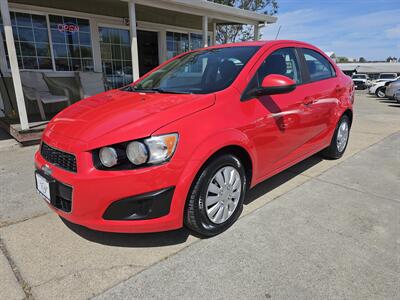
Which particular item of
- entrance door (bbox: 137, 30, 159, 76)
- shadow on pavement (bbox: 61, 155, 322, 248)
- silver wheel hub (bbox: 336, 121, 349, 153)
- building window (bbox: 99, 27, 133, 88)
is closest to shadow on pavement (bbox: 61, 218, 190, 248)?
shadow on pavement (bbox: 61, 155, 322, 248)

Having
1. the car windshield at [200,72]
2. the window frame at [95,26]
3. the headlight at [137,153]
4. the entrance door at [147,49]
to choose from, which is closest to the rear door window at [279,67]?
the car windshield at [200,72]

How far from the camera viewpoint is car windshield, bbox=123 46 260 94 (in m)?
2.77

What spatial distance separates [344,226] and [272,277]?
105 centimetres

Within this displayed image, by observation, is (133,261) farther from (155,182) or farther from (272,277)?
(272,277)

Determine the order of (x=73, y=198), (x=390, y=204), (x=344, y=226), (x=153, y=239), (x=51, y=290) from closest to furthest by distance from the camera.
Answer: (x=51, y=290) < (x=73, y=198) < (x=153, y=239) < (x=344, y=226) < (x=390, y=204)

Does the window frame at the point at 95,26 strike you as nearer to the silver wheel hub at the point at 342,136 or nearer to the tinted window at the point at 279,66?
the tinted window at the point at 279,66

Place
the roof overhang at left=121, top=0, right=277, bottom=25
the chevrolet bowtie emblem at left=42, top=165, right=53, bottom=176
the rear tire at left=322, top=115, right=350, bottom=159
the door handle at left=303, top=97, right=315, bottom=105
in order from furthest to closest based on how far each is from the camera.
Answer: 1. the roof overhang at left=121, top=0, right=277, bottom=25
2. the rear tire at left=322, top=115, right=350, bottom=159
3. the door handle at left=303, top=97, right=315, bottom=105
4. the chevrolet bowtie emblem at left=42, top=165, right=53, bottom=176

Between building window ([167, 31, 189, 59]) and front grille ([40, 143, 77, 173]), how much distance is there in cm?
833

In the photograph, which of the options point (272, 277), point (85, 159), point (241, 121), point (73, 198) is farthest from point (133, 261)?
point (241, 121)

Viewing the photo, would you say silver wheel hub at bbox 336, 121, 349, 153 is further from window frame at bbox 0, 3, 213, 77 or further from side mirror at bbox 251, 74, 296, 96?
window frame at bbox 0, 3, 213, 77

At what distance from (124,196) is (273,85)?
158cm

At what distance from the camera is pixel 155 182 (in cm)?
204

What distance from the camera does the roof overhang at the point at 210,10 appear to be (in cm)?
714

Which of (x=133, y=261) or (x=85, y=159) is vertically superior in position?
(x=85, y=159)
